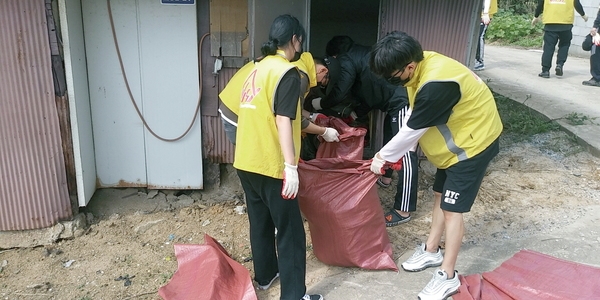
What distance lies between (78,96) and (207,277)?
1696 millimetres

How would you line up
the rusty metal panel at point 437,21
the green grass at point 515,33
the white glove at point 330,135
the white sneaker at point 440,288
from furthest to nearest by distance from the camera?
the green grass at point 515,33 → the rusty metal panel at point 437,21 → the white glove at point 330,135 → the white sneaker at point 440,288

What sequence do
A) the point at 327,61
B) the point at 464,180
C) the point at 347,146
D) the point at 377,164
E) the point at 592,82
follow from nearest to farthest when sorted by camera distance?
1. the point at 464,180
2. the point at 377,164
3. the point at 347,146
4. the point at 327,61
5. the point at 592,82

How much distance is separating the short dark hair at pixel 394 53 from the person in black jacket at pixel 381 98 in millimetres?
1226

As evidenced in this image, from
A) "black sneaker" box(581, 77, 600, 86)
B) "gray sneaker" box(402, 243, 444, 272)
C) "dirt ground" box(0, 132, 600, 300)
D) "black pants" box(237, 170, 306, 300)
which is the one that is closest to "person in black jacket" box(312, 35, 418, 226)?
"dirt ground" box(0, 132, 600, 300)

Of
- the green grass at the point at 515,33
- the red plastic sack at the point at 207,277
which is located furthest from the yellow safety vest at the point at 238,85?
the green grass at the point at 515,33

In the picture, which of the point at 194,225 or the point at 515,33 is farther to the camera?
the point at 515,33

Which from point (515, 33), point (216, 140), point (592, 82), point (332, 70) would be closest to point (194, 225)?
point (216, 140)

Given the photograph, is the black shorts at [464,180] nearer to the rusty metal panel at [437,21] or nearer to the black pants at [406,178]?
the black pants at [406,178]

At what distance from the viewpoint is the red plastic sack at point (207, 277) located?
308cm

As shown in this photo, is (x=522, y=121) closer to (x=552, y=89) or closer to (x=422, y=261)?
(x=552, y=89)

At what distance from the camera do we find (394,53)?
2680 mm

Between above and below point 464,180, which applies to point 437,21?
above

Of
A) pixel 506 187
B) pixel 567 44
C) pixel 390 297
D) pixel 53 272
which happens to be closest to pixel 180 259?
pixel 53 272

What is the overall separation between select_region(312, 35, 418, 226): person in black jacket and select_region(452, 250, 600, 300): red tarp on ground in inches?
35.3
